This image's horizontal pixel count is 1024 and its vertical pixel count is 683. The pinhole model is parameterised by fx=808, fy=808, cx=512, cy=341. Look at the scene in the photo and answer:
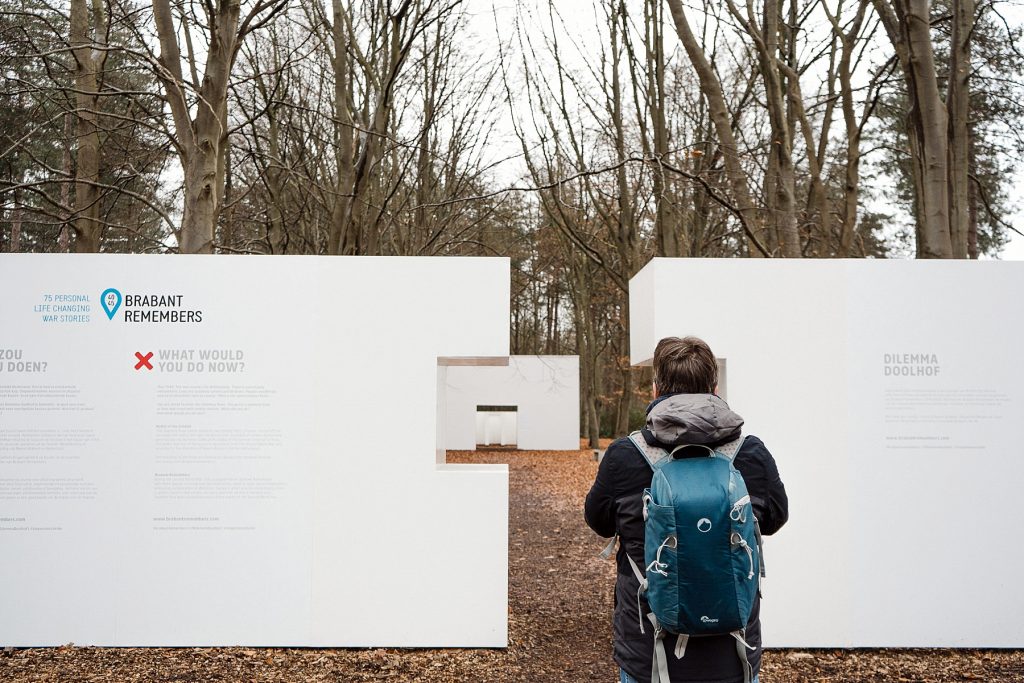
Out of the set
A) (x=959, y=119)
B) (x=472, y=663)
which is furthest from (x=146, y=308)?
(x=959, y=119)

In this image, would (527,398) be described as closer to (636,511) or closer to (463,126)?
(463,126)

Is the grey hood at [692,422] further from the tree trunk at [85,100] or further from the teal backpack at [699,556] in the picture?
the tree trunk at [85,100]

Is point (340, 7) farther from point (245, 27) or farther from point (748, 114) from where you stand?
point (748, 114)

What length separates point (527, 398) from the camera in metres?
21.2

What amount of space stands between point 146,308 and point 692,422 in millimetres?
3997

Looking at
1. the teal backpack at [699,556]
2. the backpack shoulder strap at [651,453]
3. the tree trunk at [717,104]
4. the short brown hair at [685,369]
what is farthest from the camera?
the tree trunk at [717,104]

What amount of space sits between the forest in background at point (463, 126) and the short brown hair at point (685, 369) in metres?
2.70

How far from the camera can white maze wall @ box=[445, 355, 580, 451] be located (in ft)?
68.2

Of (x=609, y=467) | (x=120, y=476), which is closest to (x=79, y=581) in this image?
(x=120, y=476)

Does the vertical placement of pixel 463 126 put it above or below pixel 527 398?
above

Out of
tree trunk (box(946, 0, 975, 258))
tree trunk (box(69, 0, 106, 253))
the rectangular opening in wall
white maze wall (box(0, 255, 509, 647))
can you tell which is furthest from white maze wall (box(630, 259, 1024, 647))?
the rectangular opening in wall

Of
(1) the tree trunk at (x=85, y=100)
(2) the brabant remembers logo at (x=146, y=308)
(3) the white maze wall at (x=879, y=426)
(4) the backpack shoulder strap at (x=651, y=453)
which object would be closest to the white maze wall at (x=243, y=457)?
(2) the brabant remembers logo at (x=146, y=308)

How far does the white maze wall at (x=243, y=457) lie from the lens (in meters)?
4.96

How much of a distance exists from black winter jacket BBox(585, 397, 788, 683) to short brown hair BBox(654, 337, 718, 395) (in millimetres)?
103
